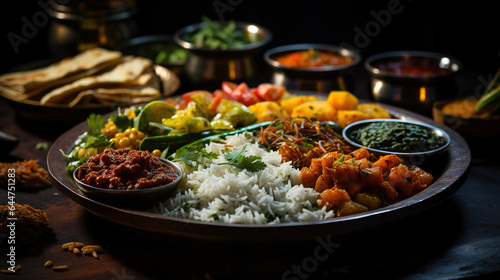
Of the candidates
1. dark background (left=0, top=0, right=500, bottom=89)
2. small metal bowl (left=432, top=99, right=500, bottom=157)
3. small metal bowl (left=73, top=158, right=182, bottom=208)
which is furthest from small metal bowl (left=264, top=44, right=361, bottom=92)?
small metal bowl (left=73, top=158, right=182, bottom=208)

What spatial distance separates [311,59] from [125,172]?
2917 millimetres

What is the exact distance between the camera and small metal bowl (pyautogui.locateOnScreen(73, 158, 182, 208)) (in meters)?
2.40

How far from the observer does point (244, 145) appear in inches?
115

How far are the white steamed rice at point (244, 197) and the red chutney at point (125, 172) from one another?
0.43 ft

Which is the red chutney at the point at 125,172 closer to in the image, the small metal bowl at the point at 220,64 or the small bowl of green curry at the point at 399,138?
the small bowl of green curry at the point at 399,138

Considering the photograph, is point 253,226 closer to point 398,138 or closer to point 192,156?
point 192,156

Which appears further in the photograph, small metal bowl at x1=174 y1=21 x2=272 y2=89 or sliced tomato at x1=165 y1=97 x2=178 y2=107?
small metal bowl at x1=174 y1=21 x2=272 y2=89

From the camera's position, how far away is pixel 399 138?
313cm

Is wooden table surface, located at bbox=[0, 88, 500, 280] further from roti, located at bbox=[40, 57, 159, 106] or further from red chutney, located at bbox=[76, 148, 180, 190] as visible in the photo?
roti, located at bbox=[40, 57, 159, 106]

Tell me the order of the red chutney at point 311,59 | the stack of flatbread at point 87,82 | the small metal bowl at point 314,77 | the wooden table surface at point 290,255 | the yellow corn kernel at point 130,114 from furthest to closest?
the red chutney at point 311,59 < the small metal bowl at point 314,77 < the stack of flatbread at point 87,82 < the yellow corn kernel at point 130,114 < the wooden table surface at point 290,255

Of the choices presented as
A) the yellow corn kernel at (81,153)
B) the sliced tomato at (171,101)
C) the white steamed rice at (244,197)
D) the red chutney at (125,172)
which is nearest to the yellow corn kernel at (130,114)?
the sliced tomato at (171,101)

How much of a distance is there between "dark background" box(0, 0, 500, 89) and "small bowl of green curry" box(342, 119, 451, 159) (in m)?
3.18

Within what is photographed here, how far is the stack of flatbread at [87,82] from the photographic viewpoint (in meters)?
4.14

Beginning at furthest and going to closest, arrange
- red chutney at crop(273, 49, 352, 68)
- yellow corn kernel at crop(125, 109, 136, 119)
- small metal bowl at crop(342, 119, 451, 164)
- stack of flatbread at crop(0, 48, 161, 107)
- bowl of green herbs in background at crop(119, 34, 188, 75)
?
bowl of green herbs in background at crop(119, 34, 188, 75), red chutney at crop(273, 49, 352, 68), stack of flatbread at crop(0, 48, 161, 107), yellow corn kernel at crop(125, 109, 136, 119), small metal bowl at crop(342, 119, 451, 164)
